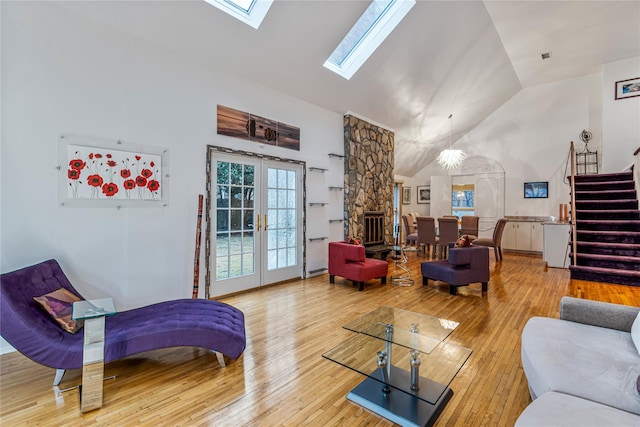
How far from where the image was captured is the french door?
167 inches

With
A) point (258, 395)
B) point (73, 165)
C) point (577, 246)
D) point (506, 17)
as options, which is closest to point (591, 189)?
point (577, 246)

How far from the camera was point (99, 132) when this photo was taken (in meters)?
3.18

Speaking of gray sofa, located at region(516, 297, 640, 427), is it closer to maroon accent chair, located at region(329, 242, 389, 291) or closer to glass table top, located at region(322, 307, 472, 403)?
glass table top, located at region(322, 307, 472, 403)

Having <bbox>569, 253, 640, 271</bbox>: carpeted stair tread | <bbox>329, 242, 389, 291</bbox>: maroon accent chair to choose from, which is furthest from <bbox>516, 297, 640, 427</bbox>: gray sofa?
<bbox>569, 253, 640, 271</bbox>: carpeted stair tread

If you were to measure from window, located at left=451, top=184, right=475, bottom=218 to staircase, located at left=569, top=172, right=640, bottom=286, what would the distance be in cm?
268

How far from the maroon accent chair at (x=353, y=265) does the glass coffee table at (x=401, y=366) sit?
2140mm

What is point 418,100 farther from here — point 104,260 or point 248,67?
point 104,260

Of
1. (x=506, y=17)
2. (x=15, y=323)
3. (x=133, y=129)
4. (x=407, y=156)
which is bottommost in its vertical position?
(x=15, y=323)

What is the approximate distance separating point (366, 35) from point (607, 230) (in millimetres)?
5929

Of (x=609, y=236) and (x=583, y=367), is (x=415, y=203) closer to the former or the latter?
(x=609, y=236)

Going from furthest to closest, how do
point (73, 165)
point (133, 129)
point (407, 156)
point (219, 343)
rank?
point (407, 156), point (133, 129), point (73, 165), point (219, 343)

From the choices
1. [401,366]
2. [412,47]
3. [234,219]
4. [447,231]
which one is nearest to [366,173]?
[447,231]

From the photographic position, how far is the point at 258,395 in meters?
2.09

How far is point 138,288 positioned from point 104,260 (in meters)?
0.49
